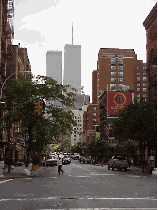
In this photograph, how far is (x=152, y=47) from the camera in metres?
68.8

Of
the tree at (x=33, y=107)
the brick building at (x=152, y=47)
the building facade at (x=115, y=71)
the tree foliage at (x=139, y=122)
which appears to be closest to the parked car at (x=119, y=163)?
the tree foliage at (x=139, y=122)

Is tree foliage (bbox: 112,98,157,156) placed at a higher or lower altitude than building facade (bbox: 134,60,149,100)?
lower

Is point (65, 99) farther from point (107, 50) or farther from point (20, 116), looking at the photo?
point (107, 50)

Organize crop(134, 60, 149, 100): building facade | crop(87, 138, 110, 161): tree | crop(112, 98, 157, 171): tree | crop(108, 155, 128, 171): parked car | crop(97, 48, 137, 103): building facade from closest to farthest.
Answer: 1. crop(108, 155, 128, 171): parked car
2. crop(112, 98, 157, 171): tree
3. crop(87, 138, 110, 161): tree
4. crop(97, 48, 137, 103): building facade
5. crop(134, 60, 149, 100): building facade

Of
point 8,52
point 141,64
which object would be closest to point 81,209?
point 8,52

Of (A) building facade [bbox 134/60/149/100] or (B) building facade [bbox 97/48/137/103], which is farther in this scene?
(A) building facade [bbox 134/60/149/100]

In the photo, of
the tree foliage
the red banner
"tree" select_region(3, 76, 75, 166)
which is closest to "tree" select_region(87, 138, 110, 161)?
the red banner

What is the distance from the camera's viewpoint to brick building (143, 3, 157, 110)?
6600cm

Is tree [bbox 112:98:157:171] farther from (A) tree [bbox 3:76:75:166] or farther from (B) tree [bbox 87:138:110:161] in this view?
(B) tree [bbox 87:138:110:161]

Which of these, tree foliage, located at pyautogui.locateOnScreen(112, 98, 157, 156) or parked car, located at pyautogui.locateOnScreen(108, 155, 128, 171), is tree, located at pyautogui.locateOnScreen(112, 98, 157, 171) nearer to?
tree foliage, located at pyautogui.locateOnScreen(112, 98, 157, 156)

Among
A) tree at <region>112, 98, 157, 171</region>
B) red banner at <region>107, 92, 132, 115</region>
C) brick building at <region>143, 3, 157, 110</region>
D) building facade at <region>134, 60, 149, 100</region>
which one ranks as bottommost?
tree at <region>112, 98, 157, 171</region>

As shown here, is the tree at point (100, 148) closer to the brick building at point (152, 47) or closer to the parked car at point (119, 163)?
the brick building at point (152, 47)

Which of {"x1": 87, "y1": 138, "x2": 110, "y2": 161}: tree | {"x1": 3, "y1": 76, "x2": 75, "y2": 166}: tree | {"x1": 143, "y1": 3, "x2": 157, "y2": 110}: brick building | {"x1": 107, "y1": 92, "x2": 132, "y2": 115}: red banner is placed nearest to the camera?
{"x1": 3, "y1": 76, "x2": 75, "y2": 166}: tree

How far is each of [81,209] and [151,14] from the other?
2348 inches
